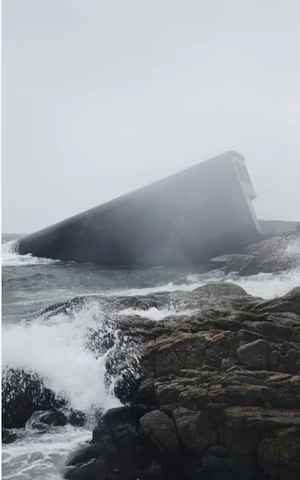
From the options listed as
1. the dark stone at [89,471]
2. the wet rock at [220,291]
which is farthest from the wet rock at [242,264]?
the dark stone at [89,471]

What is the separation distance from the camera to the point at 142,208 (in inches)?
1043

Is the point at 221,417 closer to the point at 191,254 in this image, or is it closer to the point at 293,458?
the point at 293,458

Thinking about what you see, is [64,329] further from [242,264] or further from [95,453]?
[242,264]

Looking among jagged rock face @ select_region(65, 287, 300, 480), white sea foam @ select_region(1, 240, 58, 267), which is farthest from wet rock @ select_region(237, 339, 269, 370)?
white sea foam @ select_region(1, 240, 58, 267)

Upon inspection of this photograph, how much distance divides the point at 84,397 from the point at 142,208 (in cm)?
1798

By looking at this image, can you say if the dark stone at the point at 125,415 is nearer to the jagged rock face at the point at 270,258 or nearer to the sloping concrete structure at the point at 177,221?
the jagged rock face at the point at 270,258

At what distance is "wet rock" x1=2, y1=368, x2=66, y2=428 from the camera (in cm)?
928

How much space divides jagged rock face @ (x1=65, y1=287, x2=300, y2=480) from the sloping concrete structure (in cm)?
1633

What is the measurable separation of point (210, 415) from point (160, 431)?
3.48ft

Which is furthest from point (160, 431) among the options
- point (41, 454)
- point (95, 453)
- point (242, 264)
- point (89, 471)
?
point (242, 264)

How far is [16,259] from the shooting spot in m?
31.1

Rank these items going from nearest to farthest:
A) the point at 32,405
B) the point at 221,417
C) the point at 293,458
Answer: the point at 293,458
the point at 221,417
the point at 32,405

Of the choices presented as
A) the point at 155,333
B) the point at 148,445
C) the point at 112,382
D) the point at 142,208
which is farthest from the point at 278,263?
the point at 148,445

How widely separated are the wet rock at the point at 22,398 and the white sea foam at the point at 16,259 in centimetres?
1902
